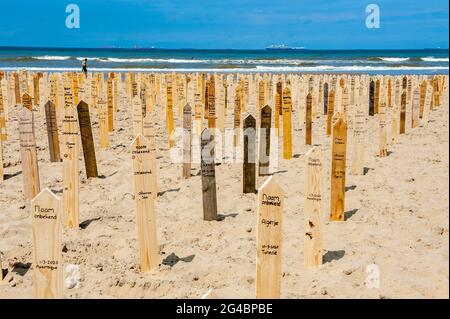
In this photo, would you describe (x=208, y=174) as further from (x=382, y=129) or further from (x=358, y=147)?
(x=382, y=129)

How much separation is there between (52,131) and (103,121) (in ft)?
4.36

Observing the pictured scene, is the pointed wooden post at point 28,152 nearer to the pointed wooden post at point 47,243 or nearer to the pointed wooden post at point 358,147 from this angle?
the pointed wooden post at point 47,243

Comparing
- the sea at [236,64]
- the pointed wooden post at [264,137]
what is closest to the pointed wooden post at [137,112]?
the pointed wooden post at [264,137]

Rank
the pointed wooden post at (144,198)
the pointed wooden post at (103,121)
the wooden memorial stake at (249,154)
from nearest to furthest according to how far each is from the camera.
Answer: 1. the pointed wooden post at (144,198)
2. the wooden memorial stake at (249,154)
3. the pointed wooden post at (103,121)

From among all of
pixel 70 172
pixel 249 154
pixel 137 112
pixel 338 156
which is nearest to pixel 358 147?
pixel 249 154

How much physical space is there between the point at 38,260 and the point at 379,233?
3.09m

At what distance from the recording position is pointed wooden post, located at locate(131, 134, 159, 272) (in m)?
4.14

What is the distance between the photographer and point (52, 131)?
308 inches

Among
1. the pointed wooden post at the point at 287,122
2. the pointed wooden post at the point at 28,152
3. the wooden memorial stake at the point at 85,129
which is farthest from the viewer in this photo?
the pointed wooden post at the point at 287,122

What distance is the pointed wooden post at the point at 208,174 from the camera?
16.9 ft

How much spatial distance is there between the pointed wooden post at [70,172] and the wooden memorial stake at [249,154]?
1.77 meters

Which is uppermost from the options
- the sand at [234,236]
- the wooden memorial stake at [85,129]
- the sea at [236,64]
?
the sea at [236,64]
